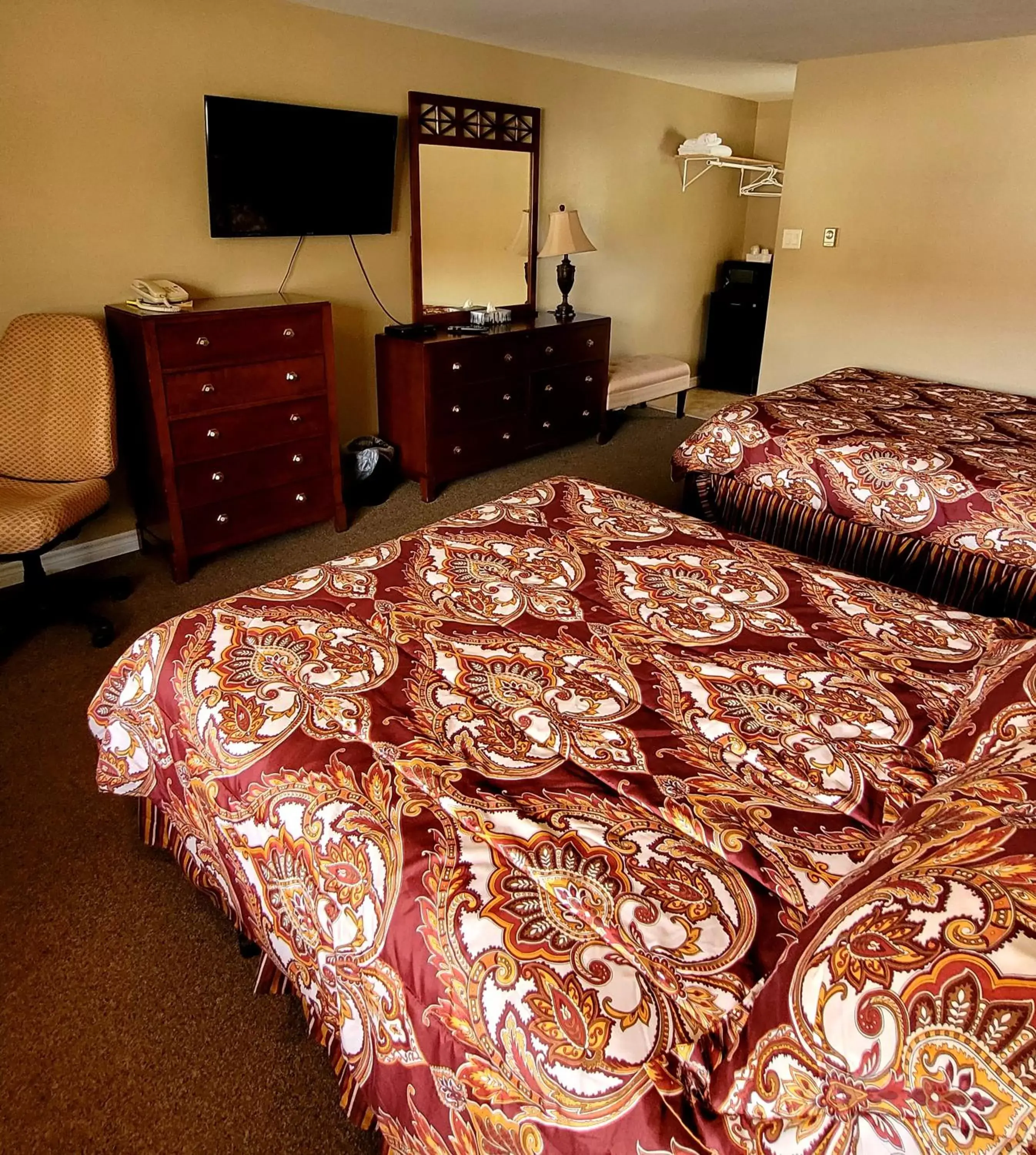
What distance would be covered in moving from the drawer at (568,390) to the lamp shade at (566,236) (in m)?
0.65

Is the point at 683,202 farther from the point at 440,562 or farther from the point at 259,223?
the point at 440,562

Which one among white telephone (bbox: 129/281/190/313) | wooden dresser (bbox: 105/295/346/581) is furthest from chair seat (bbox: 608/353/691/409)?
white telephone (bbox: 129/281/190/313)

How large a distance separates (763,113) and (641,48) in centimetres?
239

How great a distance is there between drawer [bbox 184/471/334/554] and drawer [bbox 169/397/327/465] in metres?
0.21

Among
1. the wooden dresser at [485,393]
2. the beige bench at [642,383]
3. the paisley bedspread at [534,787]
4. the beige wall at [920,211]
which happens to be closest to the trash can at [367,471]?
the wooden dresser at [485,393]

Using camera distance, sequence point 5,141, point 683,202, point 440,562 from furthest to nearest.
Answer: point 683,202 < point 5,141 < point 440,562

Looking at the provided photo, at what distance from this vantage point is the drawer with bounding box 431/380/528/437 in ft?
13.7

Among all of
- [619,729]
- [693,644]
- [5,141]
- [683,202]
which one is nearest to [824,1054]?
[619,729]

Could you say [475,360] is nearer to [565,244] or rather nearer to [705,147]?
[565,244]

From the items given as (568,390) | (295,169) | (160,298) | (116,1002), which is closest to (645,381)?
(568,390)

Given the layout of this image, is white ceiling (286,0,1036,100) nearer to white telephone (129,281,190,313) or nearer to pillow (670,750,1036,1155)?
white telephone (129,281,190,313)

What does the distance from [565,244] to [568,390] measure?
0.83 meters

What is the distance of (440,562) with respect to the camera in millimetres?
2004

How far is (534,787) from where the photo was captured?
126cm
